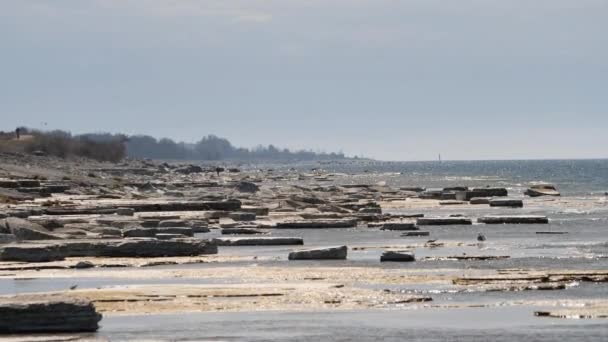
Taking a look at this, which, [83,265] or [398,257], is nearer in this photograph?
[83,265]

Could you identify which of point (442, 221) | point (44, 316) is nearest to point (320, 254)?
point (44, 316)

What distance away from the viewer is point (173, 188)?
96.7m

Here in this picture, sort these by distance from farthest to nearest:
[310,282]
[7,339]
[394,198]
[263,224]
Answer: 1. [394,198]
2. [263,224]
3. [310,282]
4. [7,339]

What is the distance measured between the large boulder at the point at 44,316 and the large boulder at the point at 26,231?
18289mm

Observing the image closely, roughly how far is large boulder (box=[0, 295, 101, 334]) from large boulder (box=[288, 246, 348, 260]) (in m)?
14.7

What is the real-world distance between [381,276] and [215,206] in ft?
116

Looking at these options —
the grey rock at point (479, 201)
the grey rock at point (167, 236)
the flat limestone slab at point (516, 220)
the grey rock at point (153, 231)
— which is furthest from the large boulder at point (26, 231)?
the grey rock at point (479, 201)

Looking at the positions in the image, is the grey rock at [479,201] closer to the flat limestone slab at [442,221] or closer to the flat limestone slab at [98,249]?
the flat limestone slab at [442,221]

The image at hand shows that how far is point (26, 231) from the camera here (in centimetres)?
4075

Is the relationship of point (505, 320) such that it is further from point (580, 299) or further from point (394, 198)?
point (394, 198)

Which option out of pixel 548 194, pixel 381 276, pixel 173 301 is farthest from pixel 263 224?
pixel 548 194

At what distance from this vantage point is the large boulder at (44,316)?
72.4 ft

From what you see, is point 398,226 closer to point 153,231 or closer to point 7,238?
point 153,231

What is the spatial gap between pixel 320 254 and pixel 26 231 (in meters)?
9.31
